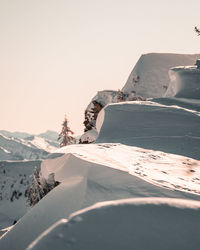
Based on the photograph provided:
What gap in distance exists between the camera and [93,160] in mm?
4418

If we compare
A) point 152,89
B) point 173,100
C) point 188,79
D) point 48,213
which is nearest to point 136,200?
point 48,213

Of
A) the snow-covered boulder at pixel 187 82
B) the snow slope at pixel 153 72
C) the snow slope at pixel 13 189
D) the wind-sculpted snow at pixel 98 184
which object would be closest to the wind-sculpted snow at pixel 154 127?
→ the wind-sculpted snow at pixel 98 184

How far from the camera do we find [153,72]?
33875mm

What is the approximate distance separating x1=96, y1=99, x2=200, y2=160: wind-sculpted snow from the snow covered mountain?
64mm

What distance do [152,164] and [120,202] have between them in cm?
213

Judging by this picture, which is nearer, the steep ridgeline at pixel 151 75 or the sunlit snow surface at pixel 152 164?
the sunlit snow surface at pixel 152 164

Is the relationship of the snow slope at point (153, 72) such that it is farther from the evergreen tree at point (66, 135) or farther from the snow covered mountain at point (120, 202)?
the snow covered mountain at point (120, 202)

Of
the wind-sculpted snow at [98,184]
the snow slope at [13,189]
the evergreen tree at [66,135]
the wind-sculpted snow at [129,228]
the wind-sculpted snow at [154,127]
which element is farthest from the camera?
the snow slope at [13,189]

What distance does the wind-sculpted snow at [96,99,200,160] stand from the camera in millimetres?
6520

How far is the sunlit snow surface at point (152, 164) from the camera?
3903 millimetres

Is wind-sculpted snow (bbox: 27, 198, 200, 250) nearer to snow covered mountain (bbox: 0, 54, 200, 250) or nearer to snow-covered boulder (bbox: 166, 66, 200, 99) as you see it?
snow covered mountain (bbox: 0, 54, 200, 250)

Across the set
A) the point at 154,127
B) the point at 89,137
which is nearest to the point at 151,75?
the point at 89,137

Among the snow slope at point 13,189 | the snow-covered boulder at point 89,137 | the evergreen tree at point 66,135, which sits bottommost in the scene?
the snow slope at point 13,189

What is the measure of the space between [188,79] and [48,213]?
11.2 meters
